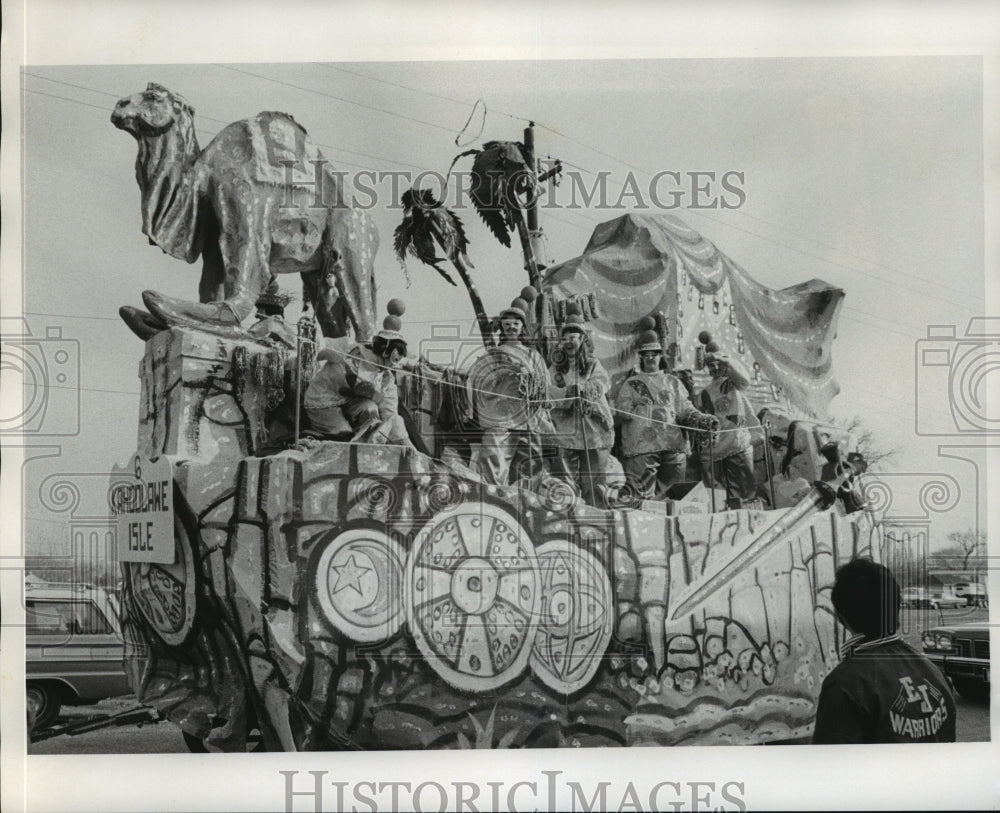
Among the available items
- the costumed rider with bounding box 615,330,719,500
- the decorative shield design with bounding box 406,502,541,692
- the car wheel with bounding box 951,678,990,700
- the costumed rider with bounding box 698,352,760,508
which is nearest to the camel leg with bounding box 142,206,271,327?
the decorative shield design with bounding box 406,502,541,692

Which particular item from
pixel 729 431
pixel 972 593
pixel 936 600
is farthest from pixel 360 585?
pixel 972 593

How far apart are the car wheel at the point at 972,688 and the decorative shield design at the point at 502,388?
2.67 meters

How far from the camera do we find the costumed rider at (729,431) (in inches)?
215

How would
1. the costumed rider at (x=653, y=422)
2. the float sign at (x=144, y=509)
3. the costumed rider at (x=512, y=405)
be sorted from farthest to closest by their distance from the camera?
the costumed rider at (x=653, y=422), the costumed rider at (x=512, y=405), the float sign at (x=144, y=509)

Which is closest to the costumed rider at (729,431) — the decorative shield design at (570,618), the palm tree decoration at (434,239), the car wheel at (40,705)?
the decorative shield design at (570,618)

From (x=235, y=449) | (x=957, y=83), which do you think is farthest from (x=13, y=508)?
(x=957, y=83)

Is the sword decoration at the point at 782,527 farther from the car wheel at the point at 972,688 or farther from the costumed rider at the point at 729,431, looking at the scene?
the car wheel at the point at 972,688

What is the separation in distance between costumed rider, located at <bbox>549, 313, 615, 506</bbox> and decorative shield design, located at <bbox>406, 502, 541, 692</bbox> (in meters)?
0.51

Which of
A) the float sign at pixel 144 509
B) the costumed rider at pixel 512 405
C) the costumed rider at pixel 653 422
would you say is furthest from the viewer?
the costumed rider at pixel 653 422

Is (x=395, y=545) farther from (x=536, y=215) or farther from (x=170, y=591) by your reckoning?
(x=536, y=215)

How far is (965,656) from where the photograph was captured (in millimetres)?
5367

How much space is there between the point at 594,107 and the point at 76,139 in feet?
8.75

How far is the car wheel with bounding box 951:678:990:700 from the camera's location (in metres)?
5.35

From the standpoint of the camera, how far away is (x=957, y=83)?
5.31 meters
